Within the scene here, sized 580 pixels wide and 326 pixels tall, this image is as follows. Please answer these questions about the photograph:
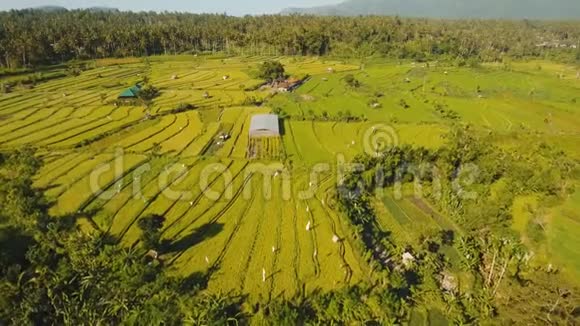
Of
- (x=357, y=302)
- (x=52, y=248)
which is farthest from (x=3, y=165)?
(x=357, y=302)

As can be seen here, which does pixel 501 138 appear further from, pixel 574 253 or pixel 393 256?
pixel 393 256

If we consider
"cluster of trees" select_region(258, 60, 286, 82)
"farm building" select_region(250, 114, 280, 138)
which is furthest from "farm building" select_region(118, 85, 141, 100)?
"cluster of trees" select_region(258, 60, 286, 82)

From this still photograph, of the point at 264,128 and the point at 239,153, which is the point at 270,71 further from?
the point at 239,153

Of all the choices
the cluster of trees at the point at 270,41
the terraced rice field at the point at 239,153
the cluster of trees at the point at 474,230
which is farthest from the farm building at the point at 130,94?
the cluster of trees at the point at 270,41

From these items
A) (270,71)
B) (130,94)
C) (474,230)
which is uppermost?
(270,71)

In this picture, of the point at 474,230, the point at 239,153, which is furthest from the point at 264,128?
the point at 474,230

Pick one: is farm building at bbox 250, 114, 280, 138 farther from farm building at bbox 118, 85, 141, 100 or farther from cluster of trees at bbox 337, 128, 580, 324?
farm building at bbox 118, 85, 141, 100
